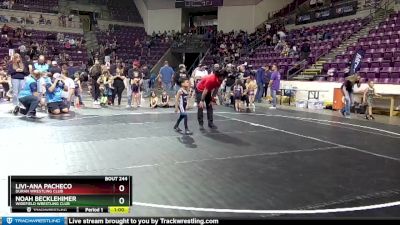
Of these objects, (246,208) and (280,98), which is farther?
(280,98)

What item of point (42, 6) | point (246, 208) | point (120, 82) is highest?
point (42, 6)

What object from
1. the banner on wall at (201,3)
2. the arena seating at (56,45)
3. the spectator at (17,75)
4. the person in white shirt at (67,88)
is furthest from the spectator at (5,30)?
the person in white shirt at (67,88)

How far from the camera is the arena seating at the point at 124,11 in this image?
35.7 metres

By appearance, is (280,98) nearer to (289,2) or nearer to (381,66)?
(381,66)

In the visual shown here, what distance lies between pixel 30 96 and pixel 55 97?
0.97 meters

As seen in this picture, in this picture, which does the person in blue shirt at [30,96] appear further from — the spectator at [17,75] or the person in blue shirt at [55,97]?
the spectator at [17,75]

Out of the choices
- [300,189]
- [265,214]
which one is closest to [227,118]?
[300,189]

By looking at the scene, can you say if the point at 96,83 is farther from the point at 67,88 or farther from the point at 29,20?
the point at 29,20

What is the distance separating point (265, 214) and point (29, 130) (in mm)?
6184

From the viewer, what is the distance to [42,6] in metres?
31.8

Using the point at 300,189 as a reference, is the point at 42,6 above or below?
above

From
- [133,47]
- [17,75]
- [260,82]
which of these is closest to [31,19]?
[133,47]
